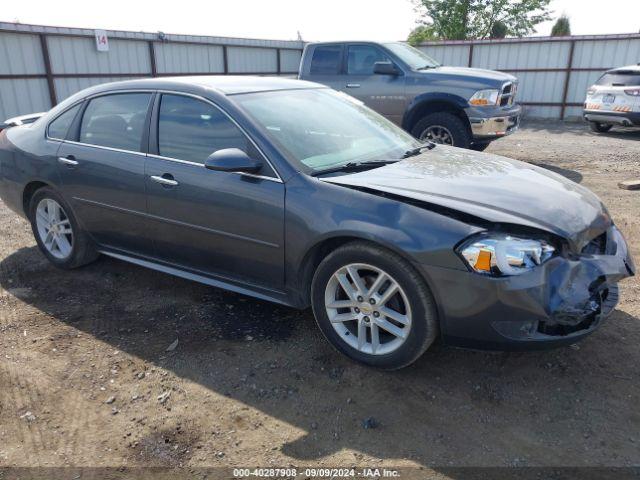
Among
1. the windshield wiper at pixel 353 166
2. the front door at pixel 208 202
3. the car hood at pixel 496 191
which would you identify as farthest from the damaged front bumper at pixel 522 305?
the front door at pixel 208 202

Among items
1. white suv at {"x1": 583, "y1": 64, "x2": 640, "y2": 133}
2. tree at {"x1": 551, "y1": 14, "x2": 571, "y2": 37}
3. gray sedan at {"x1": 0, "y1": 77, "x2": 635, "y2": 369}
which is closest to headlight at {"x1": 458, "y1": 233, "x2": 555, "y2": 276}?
gray sedan at {"x1": 0, "y1": 77, "x2": 635, "y2": 369}

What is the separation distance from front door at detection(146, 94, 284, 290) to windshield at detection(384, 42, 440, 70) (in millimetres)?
5798

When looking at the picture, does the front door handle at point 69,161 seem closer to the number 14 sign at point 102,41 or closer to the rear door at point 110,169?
the rear door at point 110,169

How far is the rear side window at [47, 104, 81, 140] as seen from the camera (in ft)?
14.8

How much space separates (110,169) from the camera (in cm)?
408

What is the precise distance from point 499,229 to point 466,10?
28.4 m

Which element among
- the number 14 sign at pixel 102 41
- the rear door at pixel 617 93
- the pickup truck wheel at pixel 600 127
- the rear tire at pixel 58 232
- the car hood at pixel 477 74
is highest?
the number 14 sign at pixel 102 41

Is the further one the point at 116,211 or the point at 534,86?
the point at 534,86

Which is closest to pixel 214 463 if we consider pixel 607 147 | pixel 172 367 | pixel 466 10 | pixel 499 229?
pixel 172 367

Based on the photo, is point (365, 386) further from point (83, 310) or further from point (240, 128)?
point (83, 310)

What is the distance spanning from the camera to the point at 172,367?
3.33 metres

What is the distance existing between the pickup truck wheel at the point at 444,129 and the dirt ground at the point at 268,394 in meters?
4.38

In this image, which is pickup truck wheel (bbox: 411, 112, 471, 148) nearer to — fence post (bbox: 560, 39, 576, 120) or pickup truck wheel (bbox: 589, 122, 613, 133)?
pickup truck wheel (bbox: 589, 122, 613, 133)

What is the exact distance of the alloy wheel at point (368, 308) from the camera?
9.96 feet
